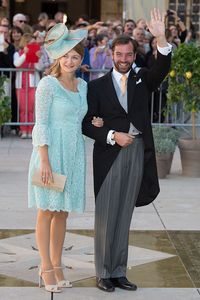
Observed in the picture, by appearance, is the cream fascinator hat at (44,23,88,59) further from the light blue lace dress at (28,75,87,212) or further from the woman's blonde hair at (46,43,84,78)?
the light blue lace dress at (28,75,87,212)

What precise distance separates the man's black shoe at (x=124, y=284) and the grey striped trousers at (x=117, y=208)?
0.14 feet

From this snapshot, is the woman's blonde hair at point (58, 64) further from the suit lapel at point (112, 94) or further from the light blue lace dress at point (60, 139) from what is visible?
the suit lapel at point (112, 94)

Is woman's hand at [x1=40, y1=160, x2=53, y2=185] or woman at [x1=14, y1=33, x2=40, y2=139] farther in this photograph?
woman at [x1=14, y1=33, x2=40, y2=139]

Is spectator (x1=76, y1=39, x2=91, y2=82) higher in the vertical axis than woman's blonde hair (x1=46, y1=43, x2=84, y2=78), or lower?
lower

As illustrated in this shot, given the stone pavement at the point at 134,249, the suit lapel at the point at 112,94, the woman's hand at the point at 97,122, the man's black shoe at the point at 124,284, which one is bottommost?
the stone pavement at the point at 134,249

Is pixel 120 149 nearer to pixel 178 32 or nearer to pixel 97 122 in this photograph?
pixel 97 122

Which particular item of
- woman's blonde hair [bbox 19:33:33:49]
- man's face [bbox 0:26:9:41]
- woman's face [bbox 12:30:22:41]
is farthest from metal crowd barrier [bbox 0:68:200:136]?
woman's face [bbox 12:30:22:41]

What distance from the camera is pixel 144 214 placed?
8023 millimetres

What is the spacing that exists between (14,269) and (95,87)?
1609 millimetres

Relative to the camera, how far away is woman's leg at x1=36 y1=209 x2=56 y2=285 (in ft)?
18.2

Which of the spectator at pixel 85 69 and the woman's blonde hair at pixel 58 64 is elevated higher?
the woman's blonde hair at pixel 58 64

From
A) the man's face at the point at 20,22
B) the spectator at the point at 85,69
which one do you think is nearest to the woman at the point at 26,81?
the spectator at the point at 85,69

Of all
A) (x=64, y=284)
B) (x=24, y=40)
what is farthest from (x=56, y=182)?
(x=24, y=40)

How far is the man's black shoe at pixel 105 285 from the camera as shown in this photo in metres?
5.64
